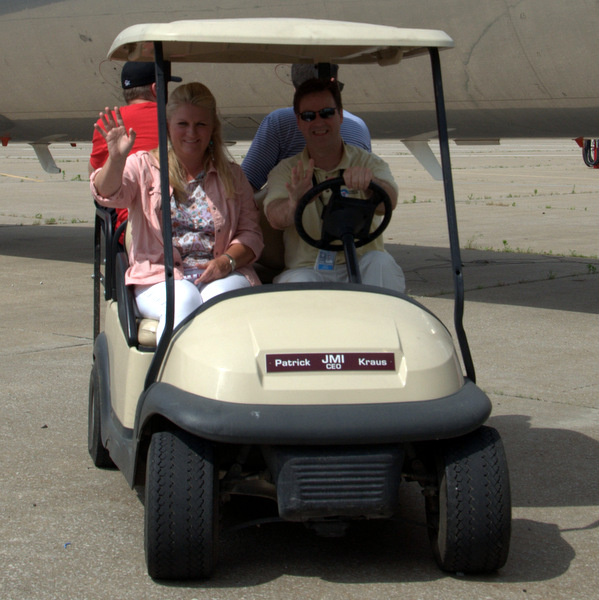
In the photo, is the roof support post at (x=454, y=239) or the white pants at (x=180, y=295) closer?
the roof support post at (x=454, y=239)

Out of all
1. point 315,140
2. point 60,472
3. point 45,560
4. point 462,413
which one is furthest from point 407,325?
point 60,472

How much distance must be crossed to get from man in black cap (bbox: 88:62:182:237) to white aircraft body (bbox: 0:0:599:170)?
8.91ft

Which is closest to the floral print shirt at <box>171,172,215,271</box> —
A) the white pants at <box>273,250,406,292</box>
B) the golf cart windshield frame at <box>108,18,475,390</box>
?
the white pants at <box>273,250,406,292</box>

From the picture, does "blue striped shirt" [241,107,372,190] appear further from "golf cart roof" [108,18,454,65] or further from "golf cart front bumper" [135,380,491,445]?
"golf cart front bumper" [135,380,491,445]

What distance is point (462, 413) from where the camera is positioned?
2.98m

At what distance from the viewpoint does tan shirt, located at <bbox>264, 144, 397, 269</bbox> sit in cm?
400

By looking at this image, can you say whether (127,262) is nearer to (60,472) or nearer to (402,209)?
(60,472)

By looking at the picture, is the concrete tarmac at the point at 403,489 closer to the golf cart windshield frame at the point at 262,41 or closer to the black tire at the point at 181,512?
the black tire at the point at 181,512

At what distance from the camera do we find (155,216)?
383cm

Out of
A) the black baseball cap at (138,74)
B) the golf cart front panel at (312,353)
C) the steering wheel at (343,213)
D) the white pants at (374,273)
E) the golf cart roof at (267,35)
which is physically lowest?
the white pants at (374,273)

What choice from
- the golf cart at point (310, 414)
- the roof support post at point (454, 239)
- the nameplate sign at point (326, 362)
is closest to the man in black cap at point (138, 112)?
the golf cart at point (310, 414)

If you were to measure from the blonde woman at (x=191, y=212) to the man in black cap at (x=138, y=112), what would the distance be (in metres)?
0.91

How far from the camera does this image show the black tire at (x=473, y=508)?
2998 millimetres

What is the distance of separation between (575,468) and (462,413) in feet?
4.59
